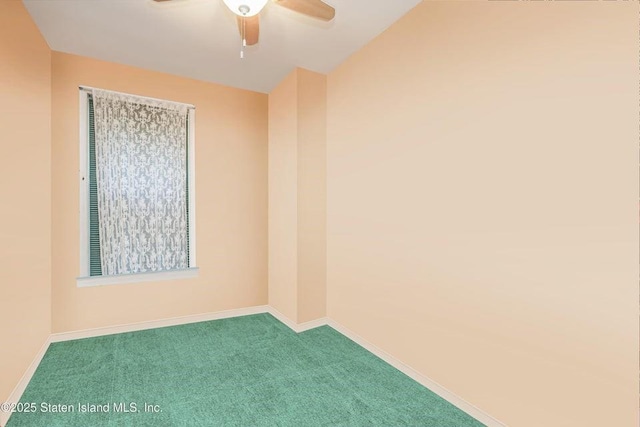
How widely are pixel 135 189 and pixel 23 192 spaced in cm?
97

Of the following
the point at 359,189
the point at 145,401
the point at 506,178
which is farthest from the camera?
the point at 359,189

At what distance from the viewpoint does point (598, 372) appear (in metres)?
1.34

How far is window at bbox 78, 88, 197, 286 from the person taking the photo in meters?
2.97

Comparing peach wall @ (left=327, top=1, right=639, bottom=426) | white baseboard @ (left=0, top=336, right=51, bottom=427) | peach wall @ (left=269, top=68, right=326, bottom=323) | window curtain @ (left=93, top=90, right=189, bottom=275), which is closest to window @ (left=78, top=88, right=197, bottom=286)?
window curtain @ (left=93, top=90, right=189, bottom=275)

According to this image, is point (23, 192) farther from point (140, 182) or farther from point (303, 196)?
point (303, 196)

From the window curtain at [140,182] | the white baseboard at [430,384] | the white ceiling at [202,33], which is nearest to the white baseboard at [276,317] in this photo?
the white baseboard at [430,384]

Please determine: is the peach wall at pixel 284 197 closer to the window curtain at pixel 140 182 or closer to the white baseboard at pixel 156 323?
the white baseboard at pixel 156 323

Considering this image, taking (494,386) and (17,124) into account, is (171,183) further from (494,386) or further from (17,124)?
(494,386)

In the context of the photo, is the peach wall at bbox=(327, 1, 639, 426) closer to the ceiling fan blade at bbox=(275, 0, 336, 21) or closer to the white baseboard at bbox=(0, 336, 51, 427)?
the ceiling fan blade at bbox=(275, 0, 336, 21)

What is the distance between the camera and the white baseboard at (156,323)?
2873 millimetres

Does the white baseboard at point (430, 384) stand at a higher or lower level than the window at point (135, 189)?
lower

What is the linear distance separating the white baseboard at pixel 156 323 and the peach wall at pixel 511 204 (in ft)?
5.70

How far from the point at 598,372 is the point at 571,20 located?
1649 mm

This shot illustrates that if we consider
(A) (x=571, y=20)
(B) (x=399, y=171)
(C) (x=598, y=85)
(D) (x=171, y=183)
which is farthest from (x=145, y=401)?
(A) (x=571, y=20)
